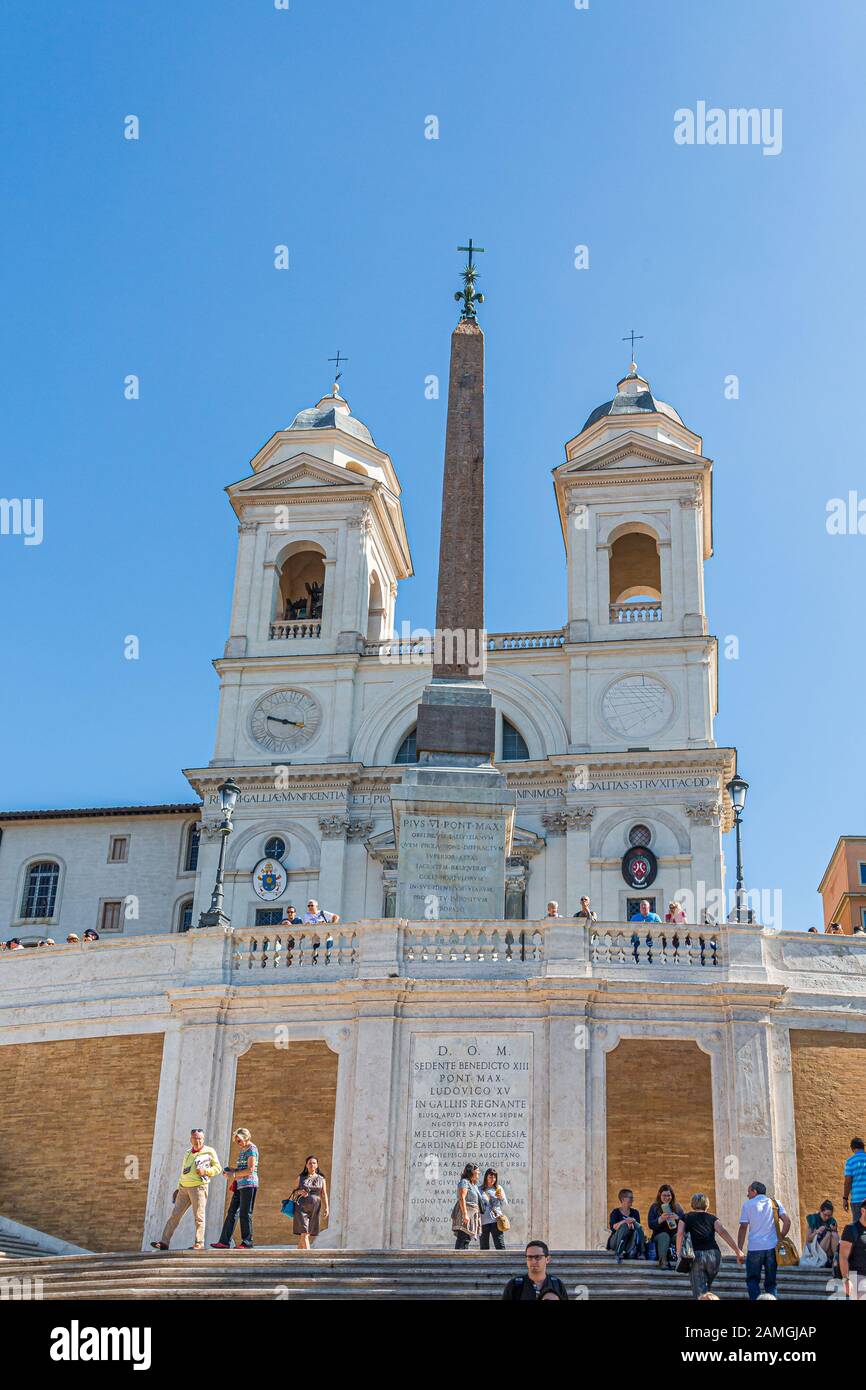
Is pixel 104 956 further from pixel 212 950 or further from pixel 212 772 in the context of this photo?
pixel 212 772

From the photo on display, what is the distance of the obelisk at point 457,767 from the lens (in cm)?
2441

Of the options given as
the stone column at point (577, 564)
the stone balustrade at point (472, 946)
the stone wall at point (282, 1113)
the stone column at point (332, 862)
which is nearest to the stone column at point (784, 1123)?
the stone balustrade at point (472, 946)

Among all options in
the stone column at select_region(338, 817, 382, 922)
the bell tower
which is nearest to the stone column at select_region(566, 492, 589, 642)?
the bell tower

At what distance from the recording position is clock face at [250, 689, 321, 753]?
41.8 meters

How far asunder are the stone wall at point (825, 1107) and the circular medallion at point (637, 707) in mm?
18263

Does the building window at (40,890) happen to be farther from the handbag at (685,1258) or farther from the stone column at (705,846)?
the handbag at (685,1258)

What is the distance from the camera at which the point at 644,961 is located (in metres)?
22.3

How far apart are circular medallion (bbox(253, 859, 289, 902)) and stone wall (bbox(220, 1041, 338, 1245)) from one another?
56.4 feet

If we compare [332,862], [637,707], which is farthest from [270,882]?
[637,707]

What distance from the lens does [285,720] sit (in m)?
42.1

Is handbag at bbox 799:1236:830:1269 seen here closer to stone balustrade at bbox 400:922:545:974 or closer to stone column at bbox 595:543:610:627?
stone balustrade at bbox 400:922:545:974

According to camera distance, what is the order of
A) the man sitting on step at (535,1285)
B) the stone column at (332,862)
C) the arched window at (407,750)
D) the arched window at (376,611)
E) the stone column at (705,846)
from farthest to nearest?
the arched window at (376,611), the arched window at (407,750), the stone column at (332,862), the stone column at (705,846), the man sitting on step at (535,1285)

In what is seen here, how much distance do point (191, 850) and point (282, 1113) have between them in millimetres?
22989
